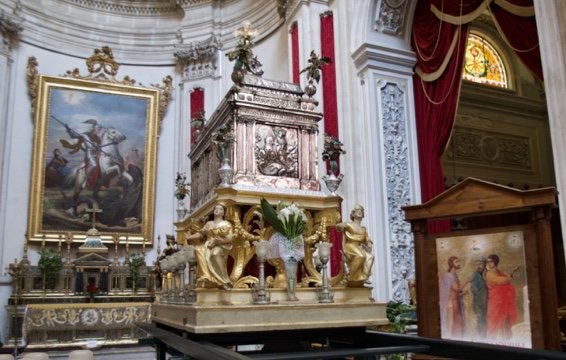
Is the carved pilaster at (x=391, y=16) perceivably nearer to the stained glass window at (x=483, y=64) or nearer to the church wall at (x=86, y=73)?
the church wall at (x=86, y=73)

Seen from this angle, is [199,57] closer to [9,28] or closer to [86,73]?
[86,73]

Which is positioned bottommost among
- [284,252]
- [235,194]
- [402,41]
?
[284,252]

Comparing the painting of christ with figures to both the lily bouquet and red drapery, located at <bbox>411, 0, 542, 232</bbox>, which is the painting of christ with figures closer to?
the lily bouquet

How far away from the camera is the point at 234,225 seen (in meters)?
4.01

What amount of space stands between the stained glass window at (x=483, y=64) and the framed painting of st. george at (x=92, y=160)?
739 cm

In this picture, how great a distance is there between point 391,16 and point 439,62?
3.91 ft

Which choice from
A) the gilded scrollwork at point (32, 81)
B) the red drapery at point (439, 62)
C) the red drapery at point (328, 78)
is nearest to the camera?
the red drapery at point (439, 62)

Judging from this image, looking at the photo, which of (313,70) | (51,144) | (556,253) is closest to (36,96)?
(51,144)

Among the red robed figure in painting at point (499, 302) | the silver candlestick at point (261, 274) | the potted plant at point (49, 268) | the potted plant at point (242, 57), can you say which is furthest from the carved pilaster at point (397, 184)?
the potted plant at point (49, 268)

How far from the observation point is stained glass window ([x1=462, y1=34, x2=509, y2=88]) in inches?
491

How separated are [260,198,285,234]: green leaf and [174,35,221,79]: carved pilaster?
976 cm

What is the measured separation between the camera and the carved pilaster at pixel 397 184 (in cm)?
792

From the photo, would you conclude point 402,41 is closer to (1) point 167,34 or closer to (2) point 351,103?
(2) point 351,103

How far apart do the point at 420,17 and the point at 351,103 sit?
181 cm
